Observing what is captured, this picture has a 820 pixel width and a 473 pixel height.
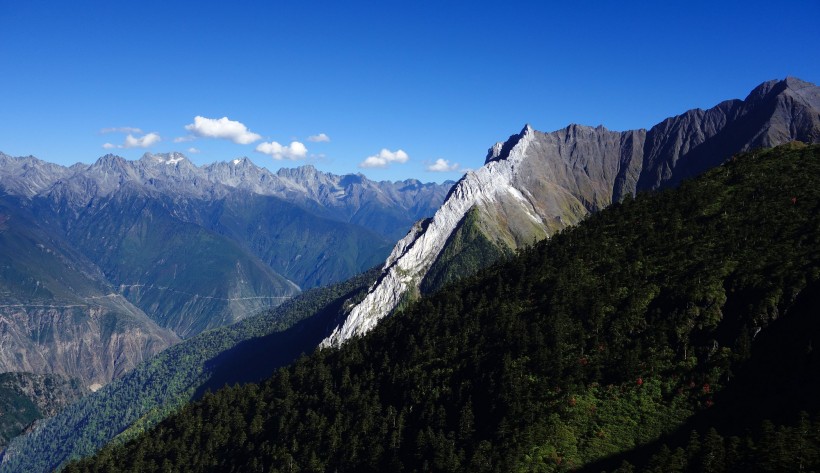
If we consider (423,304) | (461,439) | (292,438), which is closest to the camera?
(461,439)

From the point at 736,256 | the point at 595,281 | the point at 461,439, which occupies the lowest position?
the point at 461,439

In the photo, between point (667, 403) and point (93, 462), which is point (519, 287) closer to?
point (667, 403)

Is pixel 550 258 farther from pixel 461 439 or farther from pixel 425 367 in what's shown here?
pixel 461 439

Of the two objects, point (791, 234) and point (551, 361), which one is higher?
point (791, 234)

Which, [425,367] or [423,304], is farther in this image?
[423,304]

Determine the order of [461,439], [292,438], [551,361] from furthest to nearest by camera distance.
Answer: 1. [292,438]
2. [551,361]
3. [461,439]

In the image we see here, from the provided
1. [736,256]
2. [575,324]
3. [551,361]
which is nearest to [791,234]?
[736,256]
